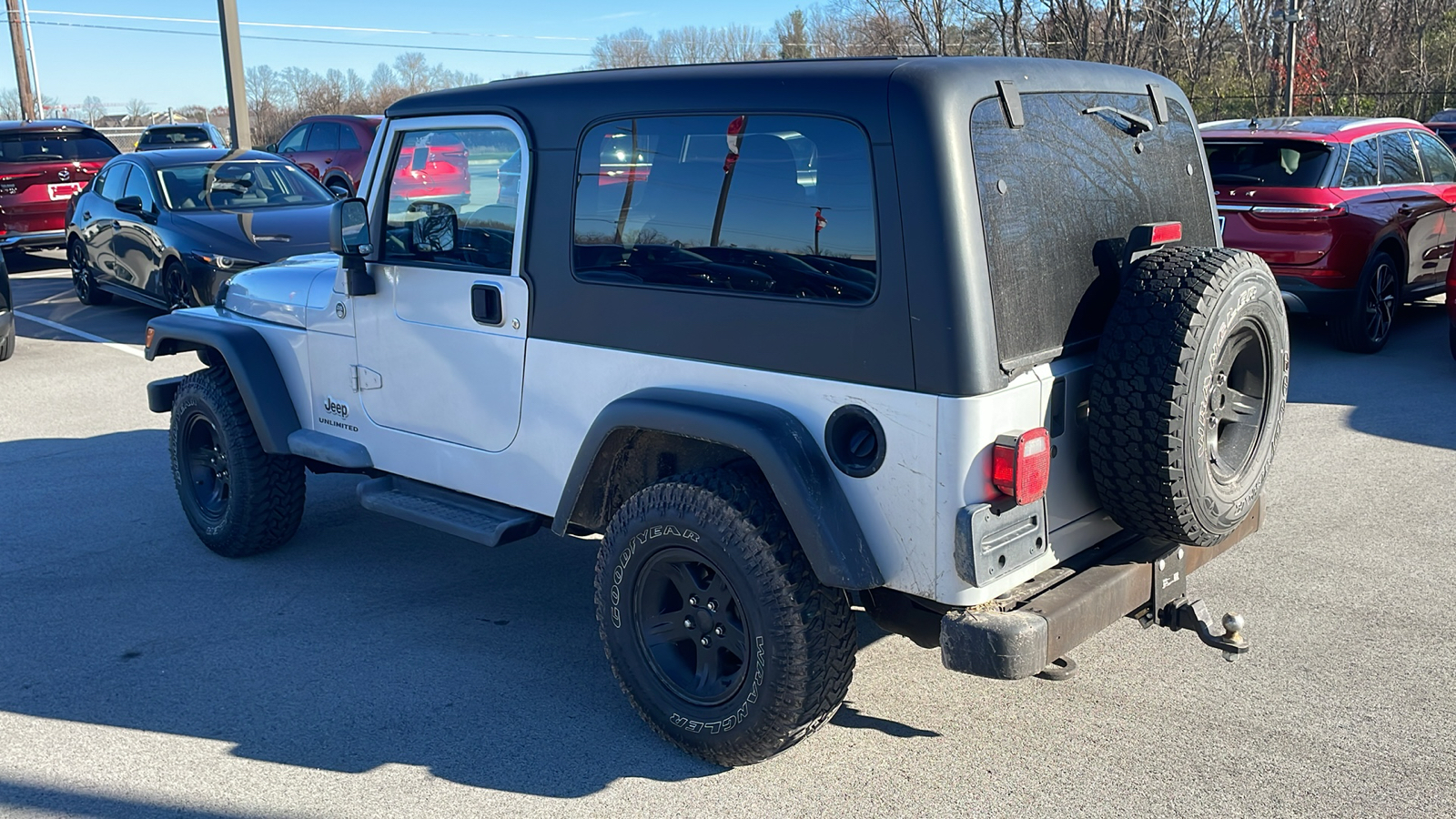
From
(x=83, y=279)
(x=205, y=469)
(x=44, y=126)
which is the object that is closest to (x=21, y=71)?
(x=44, y=126)

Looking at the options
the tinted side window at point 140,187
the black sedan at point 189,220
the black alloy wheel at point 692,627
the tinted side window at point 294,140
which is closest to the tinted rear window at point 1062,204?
the black alloy wheel at point 692,627

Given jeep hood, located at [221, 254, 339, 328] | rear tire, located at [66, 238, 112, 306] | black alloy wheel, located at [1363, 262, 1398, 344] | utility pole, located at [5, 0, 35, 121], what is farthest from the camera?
utility pole, located at [5, 0, 35, 121]

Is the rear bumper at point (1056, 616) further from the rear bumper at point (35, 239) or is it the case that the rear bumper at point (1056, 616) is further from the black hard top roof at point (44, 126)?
the black hard top roof at point (44, 126)

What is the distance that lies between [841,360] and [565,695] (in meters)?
1.59

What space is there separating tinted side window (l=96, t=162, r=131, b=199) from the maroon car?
24.3ft

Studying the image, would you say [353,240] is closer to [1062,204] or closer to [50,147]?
[1062,204]

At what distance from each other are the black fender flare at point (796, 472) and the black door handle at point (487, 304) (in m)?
0.92

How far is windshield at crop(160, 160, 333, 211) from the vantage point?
36.0 ft

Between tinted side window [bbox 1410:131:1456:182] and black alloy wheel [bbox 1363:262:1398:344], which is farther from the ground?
tinted side window [bbox 1410:131:1456:182]

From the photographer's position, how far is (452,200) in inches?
168

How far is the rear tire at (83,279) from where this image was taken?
12.4 m

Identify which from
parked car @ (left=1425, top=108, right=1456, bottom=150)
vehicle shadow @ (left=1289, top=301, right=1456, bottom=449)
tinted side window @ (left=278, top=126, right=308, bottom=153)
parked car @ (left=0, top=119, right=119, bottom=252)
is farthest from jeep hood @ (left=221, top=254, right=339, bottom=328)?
tinted side window @ (left=278, top=126, right=308, bottom=153)

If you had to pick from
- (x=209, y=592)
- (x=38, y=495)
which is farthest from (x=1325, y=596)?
(x=38, y=495)

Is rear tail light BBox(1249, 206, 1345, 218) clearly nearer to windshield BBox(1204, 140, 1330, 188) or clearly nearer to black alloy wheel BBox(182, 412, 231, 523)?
windshield BBox(1204, 140, 1330, 188)
